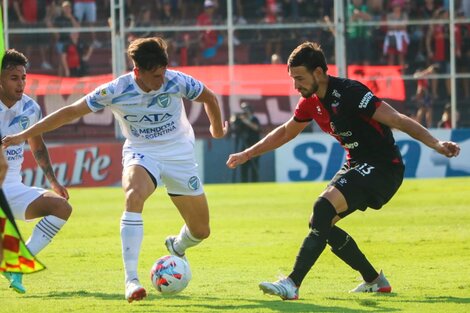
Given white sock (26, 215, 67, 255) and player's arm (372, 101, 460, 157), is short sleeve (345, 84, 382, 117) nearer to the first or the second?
player's arm (372, 101, 460, 157)

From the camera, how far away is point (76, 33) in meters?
27.1

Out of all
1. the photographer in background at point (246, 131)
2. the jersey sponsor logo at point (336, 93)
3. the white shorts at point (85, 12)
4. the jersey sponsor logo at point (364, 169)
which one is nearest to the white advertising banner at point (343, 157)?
the photographer in background at point (246, 131)

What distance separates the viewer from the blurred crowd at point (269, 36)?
2691cm

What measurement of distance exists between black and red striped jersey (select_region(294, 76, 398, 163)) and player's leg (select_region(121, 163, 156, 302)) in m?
1.51

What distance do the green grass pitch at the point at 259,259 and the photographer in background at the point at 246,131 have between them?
5059 millimetres

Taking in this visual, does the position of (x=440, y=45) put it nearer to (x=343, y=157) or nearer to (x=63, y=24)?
(x=343, y=157)

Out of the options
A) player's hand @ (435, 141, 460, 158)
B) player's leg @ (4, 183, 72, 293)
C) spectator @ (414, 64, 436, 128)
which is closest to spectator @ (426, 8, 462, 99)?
spectator @ (414, 64, 436, 128)

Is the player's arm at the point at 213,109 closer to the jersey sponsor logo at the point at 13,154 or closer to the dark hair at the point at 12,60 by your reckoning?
the dark hair at the point at 12,60

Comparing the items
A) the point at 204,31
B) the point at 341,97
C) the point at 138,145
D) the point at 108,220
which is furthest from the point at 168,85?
the point at 204,31

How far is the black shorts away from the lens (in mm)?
8781

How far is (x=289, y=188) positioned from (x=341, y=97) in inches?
611

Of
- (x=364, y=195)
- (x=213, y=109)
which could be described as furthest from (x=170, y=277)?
(x=364, y=195)

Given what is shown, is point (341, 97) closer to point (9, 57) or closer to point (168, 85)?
point (168, 85)

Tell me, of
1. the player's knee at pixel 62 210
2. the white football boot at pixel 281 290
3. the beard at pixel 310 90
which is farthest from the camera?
the player's knee at pixel 62 210
